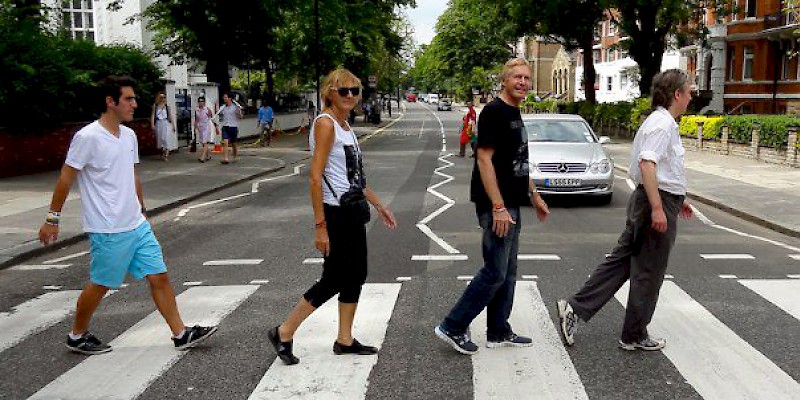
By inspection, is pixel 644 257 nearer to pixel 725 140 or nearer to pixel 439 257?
pixel 439 257

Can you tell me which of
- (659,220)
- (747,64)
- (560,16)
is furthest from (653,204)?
(747,64)

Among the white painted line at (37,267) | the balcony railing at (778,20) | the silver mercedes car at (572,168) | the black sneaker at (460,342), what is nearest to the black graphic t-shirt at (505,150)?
the black sneaker at (460,342)

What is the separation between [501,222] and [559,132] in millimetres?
9911

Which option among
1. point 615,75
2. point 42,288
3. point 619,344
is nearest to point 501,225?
point 619,344

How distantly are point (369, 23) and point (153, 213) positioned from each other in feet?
106

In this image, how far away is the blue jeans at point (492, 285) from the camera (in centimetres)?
468

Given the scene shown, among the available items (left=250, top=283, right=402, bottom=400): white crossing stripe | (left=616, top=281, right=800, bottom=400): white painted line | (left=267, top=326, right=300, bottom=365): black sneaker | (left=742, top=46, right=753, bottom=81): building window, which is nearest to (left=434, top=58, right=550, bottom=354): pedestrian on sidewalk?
(left=250, top=283, right=402, bottom=400): white crossing stripe

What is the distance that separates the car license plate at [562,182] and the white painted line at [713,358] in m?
6.24

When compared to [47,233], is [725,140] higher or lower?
lower

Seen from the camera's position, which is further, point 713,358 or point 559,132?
point 559,132

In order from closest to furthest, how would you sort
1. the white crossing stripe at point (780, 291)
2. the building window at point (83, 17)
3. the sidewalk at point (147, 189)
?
the white crossing stripe at point (780, 291), the sidewalk at point (147, 189), the building window at point (83, 17)

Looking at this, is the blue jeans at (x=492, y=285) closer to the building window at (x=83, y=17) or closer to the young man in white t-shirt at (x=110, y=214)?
the young man in white t-shirt at (x=110, y=214)

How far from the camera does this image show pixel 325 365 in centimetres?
464

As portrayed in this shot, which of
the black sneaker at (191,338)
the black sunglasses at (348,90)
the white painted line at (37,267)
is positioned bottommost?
the white painted line at (37,267)
